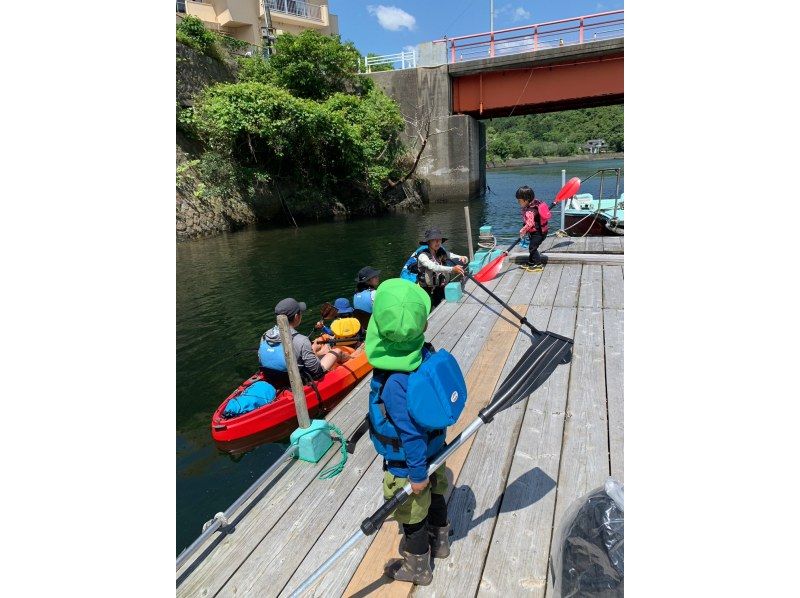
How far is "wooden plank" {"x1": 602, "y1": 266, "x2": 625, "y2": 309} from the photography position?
21.7 ft

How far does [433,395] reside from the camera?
2.16 meters

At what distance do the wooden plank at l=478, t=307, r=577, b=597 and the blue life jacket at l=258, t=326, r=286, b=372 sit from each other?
319cm

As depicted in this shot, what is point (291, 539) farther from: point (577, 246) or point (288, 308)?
point (577, 246)

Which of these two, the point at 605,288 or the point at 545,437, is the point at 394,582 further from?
the point at 605,288

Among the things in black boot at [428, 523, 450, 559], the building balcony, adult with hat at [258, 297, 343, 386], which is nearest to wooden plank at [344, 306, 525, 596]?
black boot at [428, 523, 450, 559]

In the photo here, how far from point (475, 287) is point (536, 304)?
1.47m

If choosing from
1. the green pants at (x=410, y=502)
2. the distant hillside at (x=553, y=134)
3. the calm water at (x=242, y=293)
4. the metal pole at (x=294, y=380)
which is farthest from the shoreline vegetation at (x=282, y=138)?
the distant hillside at (x=553, y=134)

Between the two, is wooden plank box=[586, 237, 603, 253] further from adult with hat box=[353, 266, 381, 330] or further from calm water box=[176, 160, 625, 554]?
calm water box=[176, 160, 625, 554]

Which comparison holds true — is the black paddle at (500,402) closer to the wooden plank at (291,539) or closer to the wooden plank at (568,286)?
the wooden plank at (291,539)

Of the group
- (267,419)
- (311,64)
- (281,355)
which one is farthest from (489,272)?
(311,64)

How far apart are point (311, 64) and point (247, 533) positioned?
24.0 meters

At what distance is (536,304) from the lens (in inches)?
272

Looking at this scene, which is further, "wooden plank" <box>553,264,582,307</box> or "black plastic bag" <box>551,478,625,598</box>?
"wooden plank" <box>553,264,582,307</box>
